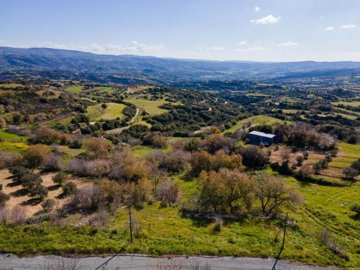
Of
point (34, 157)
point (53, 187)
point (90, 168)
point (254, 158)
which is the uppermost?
point (34, 157)

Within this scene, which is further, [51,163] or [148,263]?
[51,163]

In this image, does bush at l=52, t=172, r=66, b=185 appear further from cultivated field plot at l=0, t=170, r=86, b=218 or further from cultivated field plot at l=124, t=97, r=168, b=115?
cultivated field plot at l=124, t=97, r=168, b=115

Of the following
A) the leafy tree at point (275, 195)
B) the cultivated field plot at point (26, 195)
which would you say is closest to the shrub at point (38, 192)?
the cultivated field plot at point (26, 195)

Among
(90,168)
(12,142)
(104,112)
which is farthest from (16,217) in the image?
(104,112)

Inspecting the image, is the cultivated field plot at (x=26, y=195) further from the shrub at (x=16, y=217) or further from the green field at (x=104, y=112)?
the green field at (x=104, y=112)

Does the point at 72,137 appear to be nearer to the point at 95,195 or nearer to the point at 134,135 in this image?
the point at 134,135

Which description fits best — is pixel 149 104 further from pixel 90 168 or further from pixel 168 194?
pixel 168 194
